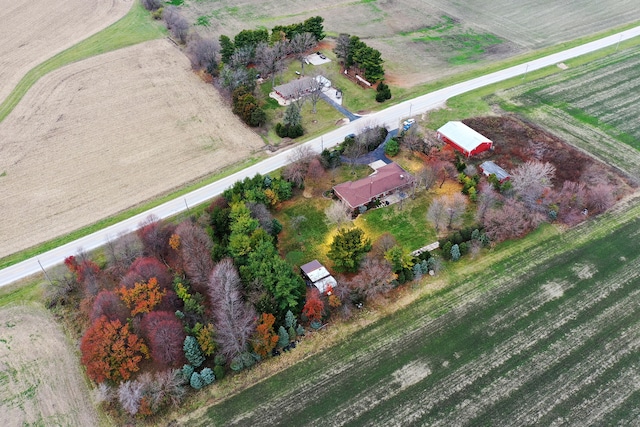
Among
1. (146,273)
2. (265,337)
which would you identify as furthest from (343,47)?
(265,337)

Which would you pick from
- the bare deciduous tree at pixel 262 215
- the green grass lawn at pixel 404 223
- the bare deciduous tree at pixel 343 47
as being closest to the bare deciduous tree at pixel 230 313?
the bare deciduous tree at pixel 262 215

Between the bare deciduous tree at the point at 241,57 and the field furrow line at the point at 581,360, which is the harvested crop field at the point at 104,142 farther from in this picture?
the field furrow line at the point at 581,360

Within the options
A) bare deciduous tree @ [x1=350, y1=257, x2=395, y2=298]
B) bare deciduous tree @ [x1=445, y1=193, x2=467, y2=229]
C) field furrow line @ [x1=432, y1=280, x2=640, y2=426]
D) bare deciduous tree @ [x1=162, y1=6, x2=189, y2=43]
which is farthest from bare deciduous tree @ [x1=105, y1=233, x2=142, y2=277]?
bare deciduous tree @ [x1=162, y1=6, x2=189, y2=43]

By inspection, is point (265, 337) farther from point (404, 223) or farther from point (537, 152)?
point (537, 152)

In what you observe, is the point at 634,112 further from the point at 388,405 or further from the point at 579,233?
the point at 388,405

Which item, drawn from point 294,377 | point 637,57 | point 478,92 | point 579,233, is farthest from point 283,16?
point 294,377

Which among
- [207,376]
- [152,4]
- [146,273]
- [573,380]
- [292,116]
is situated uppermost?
[152,4]

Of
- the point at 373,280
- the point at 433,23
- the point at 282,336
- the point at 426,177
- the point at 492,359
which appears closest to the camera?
the point at 492,359
